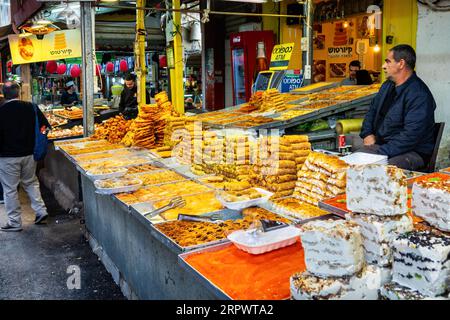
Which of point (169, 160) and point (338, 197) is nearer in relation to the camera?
point (338, 197)

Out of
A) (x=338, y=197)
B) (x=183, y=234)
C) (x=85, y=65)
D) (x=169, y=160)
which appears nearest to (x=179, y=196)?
(x=183, y=234)

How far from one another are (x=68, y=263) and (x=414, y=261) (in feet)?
15.7

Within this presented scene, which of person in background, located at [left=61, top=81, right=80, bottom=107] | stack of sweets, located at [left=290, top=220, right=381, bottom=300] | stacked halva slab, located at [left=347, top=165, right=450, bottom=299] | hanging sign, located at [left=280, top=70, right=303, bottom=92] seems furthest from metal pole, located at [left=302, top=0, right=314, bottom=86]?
person in background, located at [left=61, top=81, right=80, bottom=107]

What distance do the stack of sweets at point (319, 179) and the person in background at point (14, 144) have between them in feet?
15.6

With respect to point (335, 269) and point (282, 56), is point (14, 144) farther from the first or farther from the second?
point (335, 269)

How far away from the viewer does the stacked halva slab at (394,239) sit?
168cm

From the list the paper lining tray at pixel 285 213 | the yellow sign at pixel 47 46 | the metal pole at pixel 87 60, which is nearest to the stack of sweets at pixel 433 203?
the paper lining tray at pixel 285 213

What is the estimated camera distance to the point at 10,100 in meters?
6.92

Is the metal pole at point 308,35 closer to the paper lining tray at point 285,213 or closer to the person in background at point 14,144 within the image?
the person in background at point 14,144

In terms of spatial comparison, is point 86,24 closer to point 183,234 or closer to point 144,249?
point 144,249

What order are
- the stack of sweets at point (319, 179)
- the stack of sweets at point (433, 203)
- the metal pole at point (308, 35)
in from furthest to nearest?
the metal pole at point (308, 35) < the stack of sweets at point (319, 179) < the stack of sweets at point (433, 203)

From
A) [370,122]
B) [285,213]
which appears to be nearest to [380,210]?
[285,213]

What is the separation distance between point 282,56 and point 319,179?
5.38m
